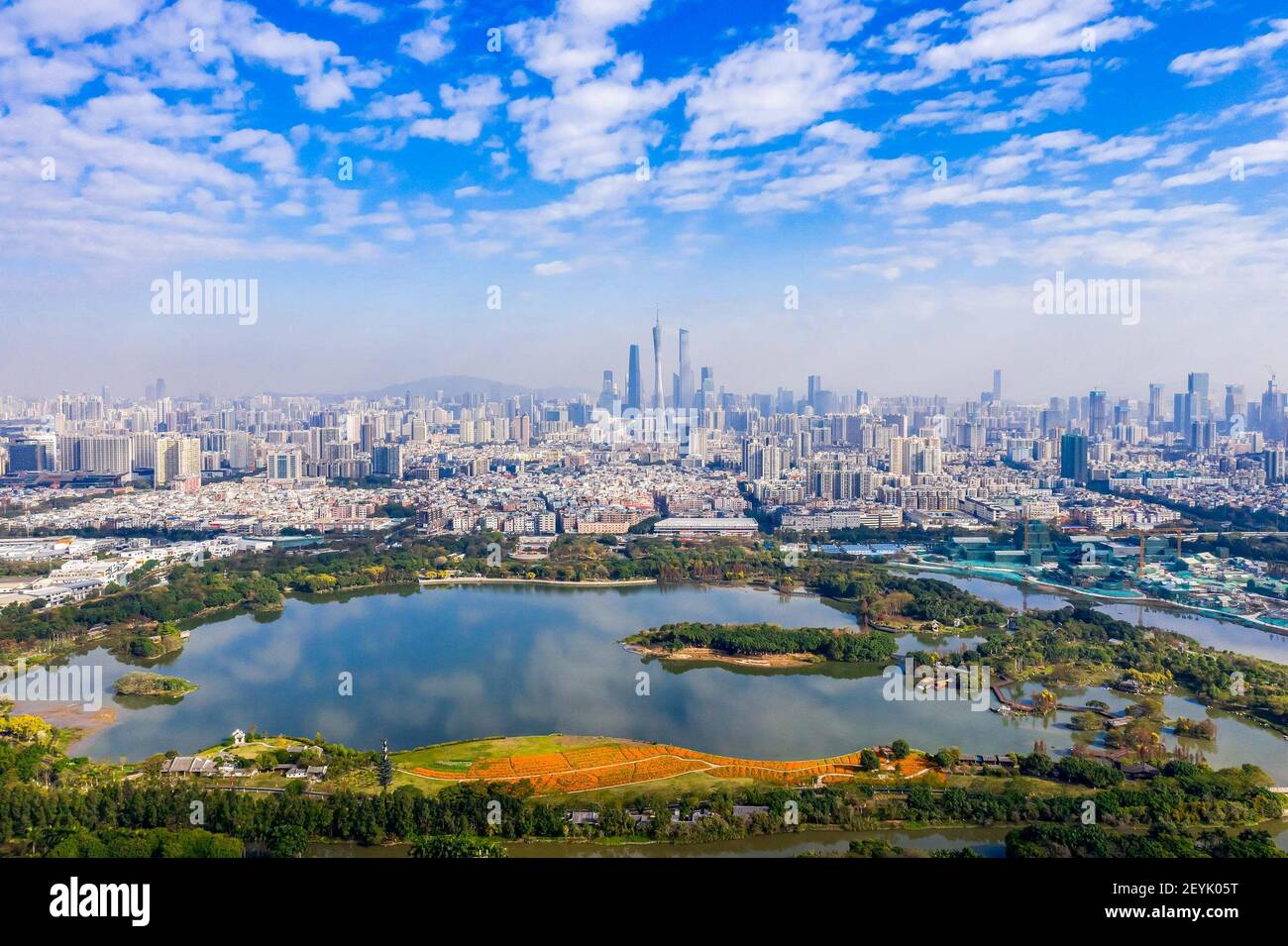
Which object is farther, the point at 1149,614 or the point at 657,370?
the point at 657,370

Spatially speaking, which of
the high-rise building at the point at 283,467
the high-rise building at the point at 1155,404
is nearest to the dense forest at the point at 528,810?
the high-rise building at the point at 283,467

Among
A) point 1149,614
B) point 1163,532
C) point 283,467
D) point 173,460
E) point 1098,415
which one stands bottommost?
point 1149,614

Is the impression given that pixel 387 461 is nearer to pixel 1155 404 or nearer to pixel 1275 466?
pixel 1275 466

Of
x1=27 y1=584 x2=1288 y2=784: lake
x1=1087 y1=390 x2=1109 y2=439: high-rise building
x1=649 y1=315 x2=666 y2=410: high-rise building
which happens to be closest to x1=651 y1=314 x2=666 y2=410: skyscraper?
x1=649 y1=315 x2=666 y2=410: high-rise building

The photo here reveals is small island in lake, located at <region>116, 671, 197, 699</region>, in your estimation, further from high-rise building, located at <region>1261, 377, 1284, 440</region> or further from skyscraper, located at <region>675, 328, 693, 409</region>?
skyscraper, located at <region>675, 328, 693, 409</region>

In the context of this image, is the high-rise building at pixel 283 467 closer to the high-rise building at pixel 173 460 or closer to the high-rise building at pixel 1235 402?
the high-rise building at pixel 173 460

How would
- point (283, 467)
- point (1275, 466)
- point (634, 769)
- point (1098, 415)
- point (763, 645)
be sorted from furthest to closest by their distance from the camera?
point (1098, 415)
point (283, 467)
point (1275, 466)
point (763, 645)
point (634, 769)

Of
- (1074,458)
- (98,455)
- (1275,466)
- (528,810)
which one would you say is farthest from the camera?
(98,455)

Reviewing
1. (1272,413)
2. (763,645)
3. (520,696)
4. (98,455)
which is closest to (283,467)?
(98,455)
